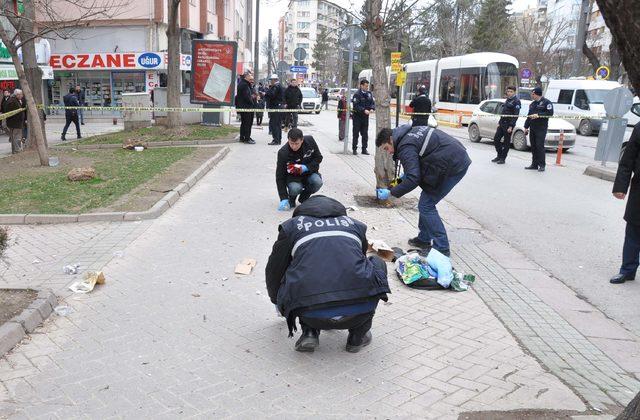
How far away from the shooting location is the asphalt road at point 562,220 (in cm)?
607

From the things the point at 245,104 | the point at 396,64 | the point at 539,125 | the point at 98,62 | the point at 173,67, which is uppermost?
the point at 98,62

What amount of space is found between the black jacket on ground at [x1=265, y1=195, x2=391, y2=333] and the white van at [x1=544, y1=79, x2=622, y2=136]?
82.2ft

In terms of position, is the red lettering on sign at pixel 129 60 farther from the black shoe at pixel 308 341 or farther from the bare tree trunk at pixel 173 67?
the black shoe at pixel 308 341

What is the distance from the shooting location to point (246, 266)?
6055mm

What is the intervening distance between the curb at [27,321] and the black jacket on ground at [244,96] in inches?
489

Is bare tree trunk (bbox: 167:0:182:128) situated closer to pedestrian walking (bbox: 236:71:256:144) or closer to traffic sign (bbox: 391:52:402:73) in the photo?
pedestrian walking (bbox: 236:71:256:144)

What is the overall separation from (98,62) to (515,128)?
20.8m

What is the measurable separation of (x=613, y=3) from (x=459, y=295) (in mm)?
3722

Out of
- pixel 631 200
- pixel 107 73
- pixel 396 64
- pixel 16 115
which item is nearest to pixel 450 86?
pixel 396 64

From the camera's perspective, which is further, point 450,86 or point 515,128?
point 450,86

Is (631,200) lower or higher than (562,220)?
higher

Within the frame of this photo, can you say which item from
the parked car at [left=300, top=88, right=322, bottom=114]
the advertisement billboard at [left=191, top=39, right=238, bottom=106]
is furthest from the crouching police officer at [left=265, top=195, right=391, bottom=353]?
the parked car at [left=300, top=88, right=322, bottom=114]

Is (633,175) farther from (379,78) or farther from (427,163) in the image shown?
(379,78)

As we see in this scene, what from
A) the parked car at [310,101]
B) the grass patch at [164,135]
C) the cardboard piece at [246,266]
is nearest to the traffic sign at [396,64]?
the grass patch at [164,135]
